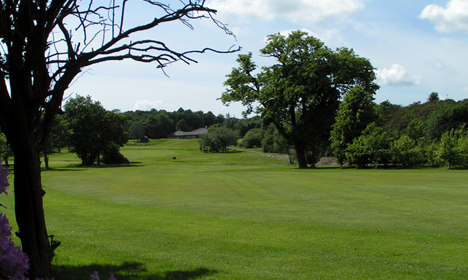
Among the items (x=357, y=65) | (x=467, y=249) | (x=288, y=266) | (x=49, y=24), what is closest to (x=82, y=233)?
(x=288, y=266)

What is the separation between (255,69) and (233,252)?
44.5 m

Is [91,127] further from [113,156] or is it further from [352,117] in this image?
[352,117]

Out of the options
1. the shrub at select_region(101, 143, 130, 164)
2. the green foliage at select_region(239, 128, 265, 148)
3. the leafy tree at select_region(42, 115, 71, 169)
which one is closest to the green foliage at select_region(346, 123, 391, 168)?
the leafy tree at select_region(42, 115, 71, 169)

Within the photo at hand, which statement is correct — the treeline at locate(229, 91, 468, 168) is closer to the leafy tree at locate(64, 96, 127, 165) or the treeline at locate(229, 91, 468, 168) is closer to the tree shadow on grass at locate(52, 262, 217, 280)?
the leafy tree at locate(64, 96, 127, 165)

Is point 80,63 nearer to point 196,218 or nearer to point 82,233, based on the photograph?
point 82,233

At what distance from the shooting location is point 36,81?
5492 millimetres

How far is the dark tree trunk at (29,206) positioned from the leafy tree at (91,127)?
190ft

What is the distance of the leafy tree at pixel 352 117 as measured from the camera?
44281mm

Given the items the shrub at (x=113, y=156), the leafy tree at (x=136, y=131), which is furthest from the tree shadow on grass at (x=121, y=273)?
the leafy tree at (x=136, y=131)

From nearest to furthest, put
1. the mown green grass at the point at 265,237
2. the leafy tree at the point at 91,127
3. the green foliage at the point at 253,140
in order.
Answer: the mown green grass at the point at 265,237, the leafy tree at the point at 91,127, the green foliage at the point at 253,140

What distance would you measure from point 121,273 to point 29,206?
2.58m

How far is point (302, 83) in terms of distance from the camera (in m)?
47.3

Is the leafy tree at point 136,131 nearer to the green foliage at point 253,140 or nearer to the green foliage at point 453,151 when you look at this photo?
the green foliage at point 253,140

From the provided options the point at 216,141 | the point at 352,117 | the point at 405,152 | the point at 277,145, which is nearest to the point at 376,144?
the point at 405,152
